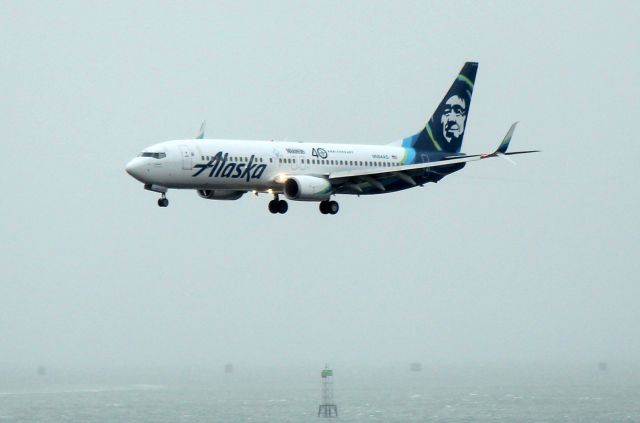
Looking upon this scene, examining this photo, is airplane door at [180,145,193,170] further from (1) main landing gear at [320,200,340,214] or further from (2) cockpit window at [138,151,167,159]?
(1) main landing gear at [320,200,340,214]

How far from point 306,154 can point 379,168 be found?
6674mm

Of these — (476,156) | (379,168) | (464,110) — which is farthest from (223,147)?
(464,110)

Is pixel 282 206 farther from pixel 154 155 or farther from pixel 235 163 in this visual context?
pixel 154 155

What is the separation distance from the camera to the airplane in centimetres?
8750

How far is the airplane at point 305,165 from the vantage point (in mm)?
87500

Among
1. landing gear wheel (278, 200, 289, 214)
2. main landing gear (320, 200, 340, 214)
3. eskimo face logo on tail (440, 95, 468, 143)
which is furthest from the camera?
eskimo face logo on tail (440, 95, 468, 143)

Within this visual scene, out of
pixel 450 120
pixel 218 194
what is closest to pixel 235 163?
pixel 218 194

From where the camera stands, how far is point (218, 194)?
94.0m

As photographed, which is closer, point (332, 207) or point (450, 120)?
point (332, 207)

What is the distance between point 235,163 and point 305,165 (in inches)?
287

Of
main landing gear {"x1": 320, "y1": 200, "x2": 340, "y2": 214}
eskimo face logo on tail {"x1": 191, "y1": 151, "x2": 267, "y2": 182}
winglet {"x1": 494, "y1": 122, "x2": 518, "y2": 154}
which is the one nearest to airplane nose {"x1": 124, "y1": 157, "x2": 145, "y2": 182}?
eskimo face logo on tail {"x1": 191, "y1": 151, "x2": 267, "y2": 182}

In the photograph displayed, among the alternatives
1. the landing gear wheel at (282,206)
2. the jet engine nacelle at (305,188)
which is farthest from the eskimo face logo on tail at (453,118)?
the landing gear wheel at (282,206)

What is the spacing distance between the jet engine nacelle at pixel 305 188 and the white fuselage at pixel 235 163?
84 centimetres

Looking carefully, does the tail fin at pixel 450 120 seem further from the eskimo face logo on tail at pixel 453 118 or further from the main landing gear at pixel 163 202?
the main landing gear at pixel 163 202
